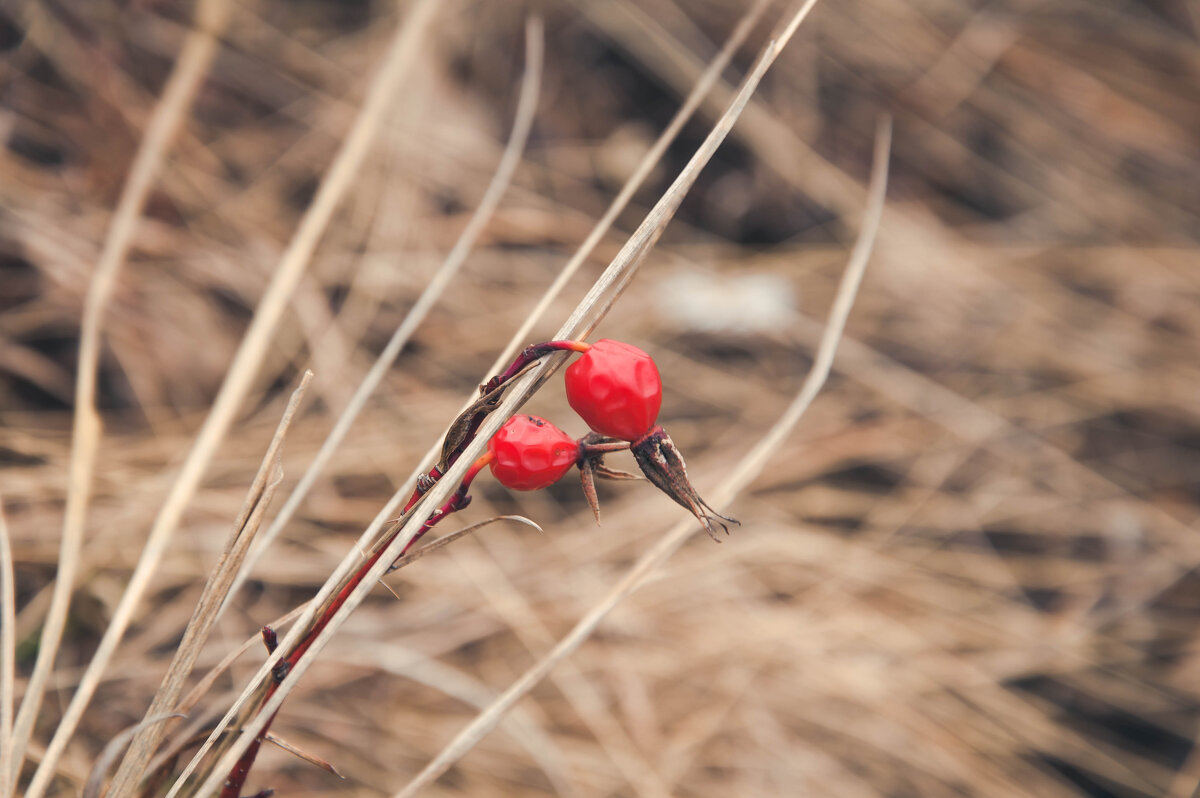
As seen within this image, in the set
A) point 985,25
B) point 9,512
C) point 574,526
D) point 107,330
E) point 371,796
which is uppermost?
point 985,25

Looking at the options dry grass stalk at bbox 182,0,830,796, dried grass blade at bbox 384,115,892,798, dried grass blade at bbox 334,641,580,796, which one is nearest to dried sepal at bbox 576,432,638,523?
dry grass stalk at bbox 182,0,830,796

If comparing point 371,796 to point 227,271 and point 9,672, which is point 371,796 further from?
point 227,271

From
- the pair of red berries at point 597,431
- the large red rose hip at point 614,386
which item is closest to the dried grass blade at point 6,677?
the pair of red berries at point 597,431

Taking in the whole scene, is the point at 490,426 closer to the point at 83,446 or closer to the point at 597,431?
the point at 597,431

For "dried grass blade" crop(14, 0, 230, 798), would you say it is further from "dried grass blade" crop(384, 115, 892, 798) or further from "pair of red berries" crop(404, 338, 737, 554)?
"pair of red berries" crop(404, 338, 737, 554)

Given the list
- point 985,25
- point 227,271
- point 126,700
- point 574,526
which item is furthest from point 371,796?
point 985,25
